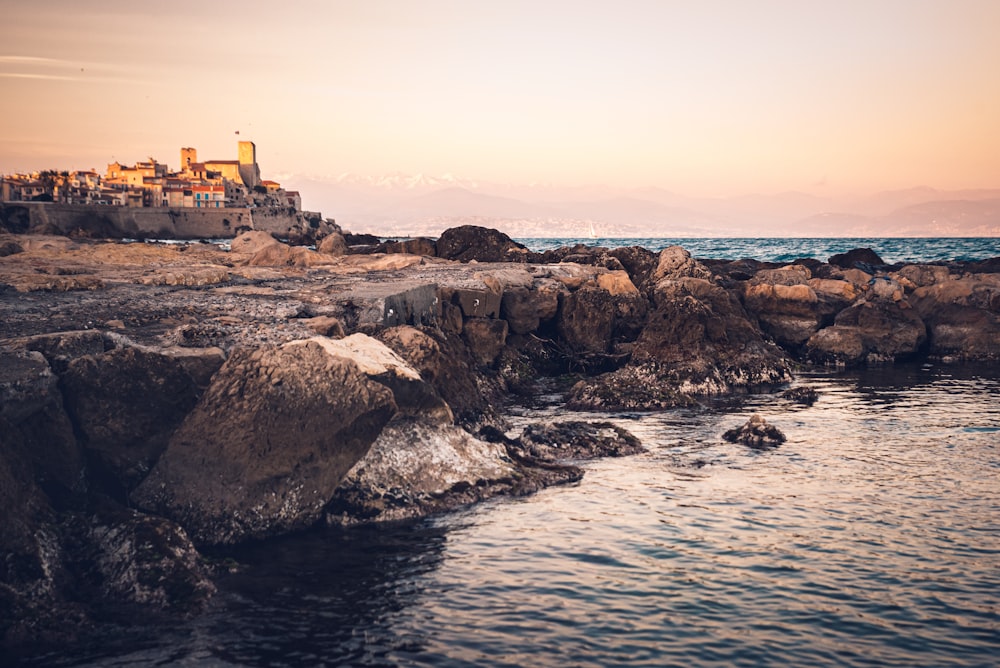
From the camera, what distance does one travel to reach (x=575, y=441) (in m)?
16.9

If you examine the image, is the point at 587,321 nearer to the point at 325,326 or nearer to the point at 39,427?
the point at 325,326

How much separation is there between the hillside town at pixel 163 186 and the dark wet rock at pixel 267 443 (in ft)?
386

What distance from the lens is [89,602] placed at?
9.56 meters

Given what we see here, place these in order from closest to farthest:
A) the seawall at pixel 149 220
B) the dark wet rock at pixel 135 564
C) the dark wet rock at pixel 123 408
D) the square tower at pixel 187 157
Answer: the dark wet rock at pixel 135 564
the dark wet rock at pixel 123 408
the seawall at pixel 149 220
the square tower at pixel 187 157

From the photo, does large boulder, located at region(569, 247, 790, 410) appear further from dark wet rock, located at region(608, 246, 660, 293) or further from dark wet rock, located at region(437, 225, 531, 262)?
dark wet rock, located at region(437, 225, 531, 262)

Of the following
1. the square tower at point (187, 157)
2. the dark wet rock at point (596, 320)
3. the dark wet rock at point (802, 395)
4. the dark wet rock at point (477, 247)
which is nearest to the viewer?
the dark wet rock at point (802, 395)

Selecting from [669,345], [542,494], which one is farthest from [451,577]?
[669,345]

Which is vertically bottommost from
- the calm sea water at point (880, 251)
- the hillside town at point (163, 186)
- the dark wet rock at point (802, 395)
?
the dark wet rock at point (802, 395)

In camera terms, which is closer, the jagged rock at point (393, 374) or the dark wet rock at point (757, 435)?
the jagged rock at point (393, 374)

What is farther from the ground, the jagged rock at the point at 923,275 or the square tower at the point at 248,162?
the square tower at the point at 248,162

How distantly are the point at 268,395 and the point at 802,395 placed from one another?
15737mm

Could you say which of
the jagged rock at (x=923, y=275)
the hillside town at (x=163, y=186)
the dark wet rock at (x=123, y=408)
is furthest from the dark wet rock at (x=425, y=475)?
the hillside town at (x=163, y=186)

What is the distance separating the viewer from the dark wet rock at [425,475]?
42.0 ft

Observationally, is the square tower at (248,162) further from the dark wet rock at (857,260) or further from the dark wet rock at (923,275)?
the dark wet rock at (923,275)
